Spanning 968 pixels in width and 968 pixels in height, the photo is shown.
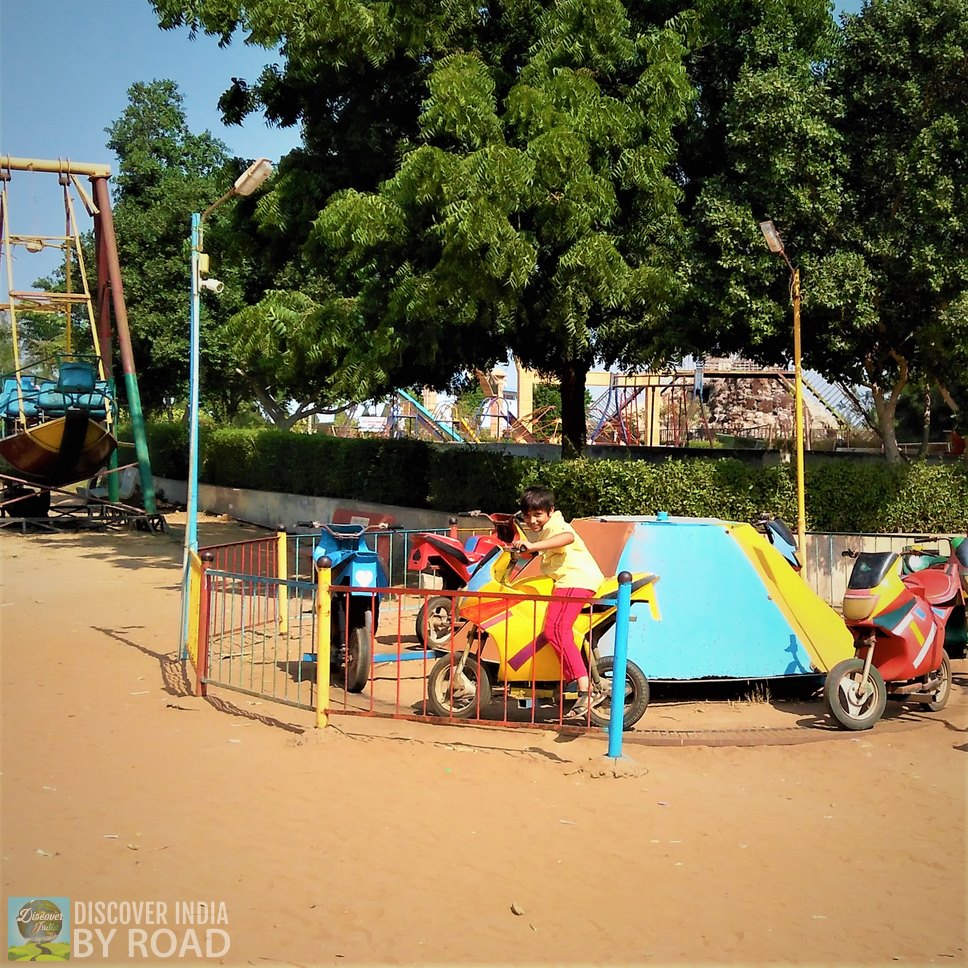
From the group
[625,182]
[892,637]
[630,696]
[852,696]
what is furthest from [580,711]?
[625,182]

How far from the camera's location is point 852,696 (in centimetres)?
755

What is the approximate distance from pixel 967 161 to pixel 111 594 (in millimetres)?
11631

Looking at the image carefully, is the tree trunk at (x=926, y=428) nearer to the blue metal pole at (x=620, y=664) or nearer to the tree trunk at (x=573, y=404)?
the tree trunk at (x=573, y=404)

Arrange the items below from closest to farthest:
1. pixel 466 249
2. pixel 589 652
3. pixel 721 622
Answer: pixel 589 652 < pixel 721 622 < pixel 466 249

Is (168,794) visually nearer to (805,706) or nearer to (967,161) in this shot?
(805,706)

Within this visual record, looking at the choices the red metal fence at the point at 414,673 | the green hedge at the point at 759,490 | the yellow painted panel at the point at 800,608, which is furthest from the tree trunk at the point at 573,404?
the yellow painted panel at the point at 800,608

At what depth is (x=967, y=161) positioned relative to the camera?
13.0 metres

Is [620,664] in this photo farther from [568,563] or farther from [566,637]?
[568,563]

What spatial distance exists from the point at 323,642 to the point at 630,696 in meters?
2.08

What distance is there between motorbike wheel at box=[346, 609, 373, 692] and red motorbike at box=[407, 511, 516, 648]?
5.00 ft

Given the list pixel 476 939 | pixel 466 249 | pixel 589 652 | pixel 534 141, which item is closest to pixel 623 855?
pixel 476 939

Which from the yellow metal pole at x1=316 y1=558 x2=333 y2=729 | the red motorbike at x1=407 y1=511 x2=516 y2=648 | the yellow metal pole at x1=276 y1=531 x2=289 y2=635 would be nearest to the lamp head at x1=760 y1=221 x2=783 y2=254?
the red motorbike at x1=407 y1=511 x2=516 y2=648

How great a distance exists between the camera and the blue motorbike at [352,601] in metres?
8.28

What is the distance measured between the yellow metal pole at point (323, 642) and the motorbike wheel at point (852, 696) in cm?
338
